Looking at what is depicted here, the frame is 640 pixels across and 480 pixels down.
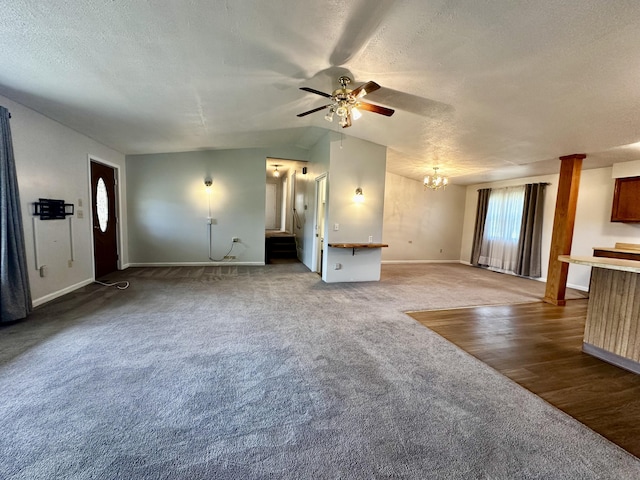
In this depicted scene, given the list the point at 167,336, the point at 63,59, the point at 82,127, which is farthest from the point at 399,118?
the point at 82,127

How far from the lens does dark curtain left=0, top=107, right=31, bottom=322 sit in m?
2.97

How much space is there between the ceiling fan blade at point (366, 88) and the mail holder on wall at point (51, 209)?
4.25 m

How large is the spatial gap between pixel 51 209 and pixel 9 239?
3.23 feet

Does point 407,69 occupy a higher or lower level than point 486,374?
higher

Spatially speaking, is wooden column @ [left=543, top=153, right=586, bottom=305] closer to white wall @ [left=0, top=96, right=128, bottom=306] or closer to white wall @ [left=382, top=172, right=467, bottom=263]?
white wall @ [left=382, top=172, right=467, bottom=263]

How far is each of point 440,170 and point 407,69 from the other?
14.5 feet

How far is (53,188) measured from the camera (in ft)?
13.0

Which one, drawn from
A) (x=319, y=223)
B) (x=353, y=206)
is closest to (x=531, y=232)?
(x=353, y=206)

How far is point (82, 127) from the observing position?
4.29m

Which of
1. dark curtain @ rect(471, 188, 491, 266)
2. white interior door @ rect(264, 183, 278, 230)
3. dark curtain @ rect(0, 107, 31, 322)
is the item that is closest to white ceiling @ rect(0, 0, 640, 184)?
dark curtain @ rect(0, 107, 31, 322)

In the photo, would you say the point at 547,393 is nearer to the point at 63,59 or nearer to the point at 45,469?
the point at 45,469

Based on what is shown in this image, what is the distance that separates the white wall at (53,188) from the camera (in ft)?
11.3

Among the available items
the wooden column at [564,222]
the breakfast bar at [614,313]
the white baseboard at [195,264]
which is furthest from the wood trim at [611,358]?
the white baseboard at [195,264]

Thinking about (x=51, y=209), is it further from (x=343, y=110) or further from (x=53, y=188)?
(x=343, y=110)
